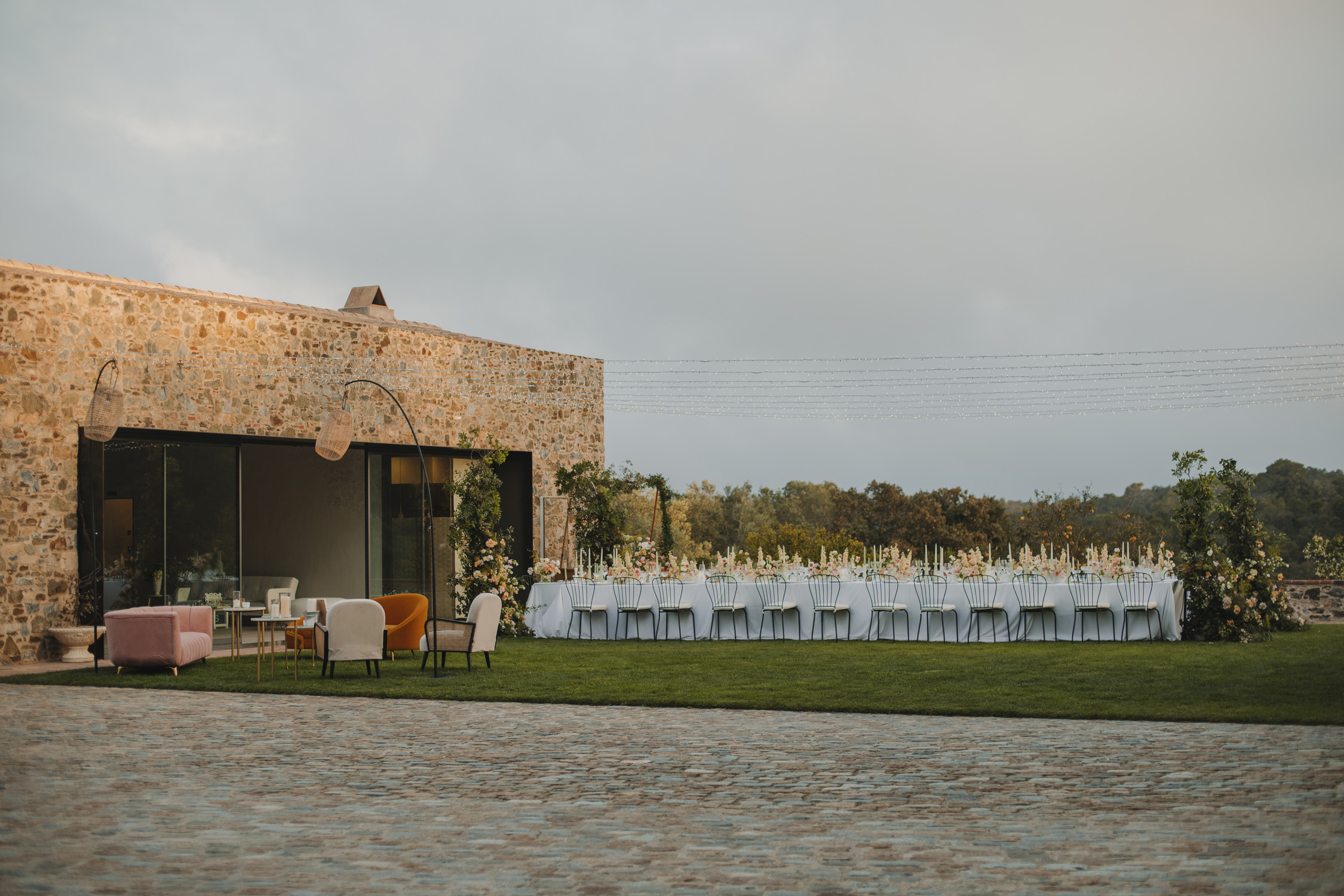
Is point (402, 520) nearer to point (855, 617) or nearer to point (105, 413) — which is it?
A: point (105, 413)

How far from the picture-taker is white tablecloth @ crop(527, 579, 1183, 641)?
11844 millimetres

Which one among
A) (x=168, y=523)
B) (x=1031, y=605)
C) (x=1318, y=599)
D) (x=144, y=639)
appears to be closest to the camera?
(x=144, y=639)

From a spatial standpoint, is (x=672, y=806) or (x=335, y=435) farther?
(x=335, y=435)

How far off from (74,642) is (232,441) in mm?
2974

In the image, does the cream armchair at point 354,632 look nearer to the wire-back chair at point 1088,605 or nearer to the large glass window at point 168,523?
the large glass window at point 168,523

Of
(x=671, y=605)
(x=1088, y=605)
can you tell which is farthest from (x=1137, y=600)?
(x=671, y=605)

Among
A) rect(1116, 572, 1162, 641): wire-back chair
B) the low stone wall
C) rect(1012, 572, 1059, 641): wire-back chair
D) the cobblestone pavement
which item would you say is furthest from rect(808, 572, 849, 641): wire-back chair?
the low stone wall

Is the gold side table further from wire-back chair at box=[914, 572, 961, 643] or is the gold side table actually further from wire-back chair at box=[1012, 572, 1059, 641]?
wire-back chair at box=[1012, 572, 1059, 641]

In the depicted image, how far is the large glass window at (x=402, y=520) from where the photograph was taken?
49.5 ft

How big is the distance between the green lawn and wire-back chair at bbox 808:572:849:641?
Result: 0.72 m

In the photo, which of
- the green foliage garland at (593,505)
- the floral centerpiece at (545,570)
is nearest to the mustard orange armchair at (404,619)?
the floral centerpiece at (545,570)

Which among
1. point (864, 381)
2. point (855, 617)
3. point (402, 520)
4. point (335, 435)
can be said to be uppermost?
point (864, 381)

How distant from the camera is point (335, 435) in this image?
1102 centimetres

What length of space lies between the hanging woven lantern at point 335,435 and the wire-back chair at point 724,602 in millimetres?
4864
